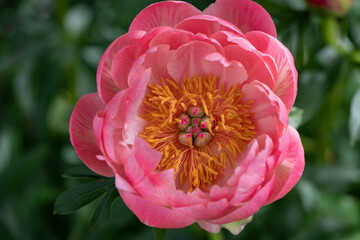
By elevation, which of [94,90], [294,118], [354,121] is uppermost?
[294,118]

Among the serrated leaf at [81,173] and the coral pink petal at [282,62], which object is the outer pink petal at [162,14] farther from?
the serrated leaf at [81,173]

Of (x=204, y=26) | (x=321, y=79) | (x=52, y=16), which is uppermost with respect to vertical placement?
(x=204, y=26)

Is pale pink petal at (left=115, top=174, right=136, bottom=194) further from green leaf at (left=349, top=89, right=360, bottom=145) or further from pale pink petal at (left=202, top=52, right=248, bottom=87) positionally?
green leaf at (left=349, top=89, right=360, bottom=145)

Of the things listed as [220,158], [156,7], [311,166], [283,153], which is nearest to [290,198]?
[311,166]

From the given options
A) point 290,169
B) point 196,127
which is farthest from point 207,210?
point 196,127

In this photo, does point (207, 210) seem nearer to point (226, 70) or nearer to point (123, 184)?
point (123, 184)

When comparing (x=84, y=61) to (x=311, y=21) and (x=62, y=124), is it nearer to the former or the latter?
(x=62, y=124)
